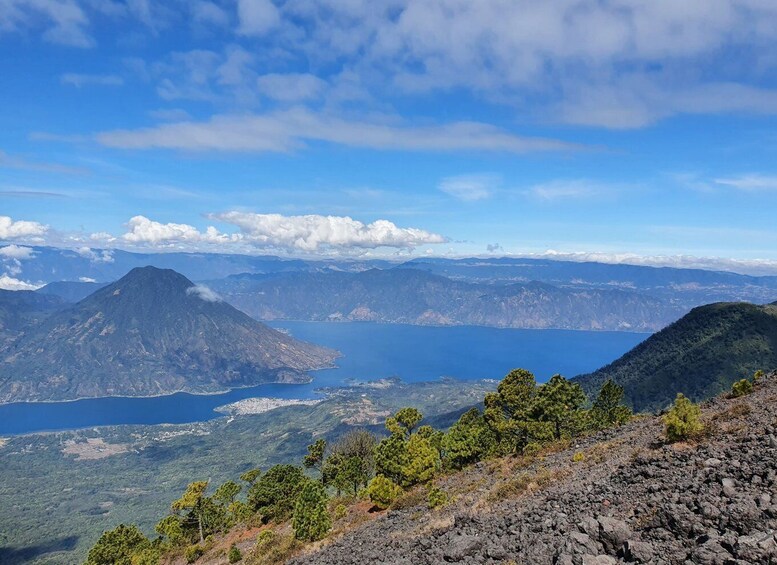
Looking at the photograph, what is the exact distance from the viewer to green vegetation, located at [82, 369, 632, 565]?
55.6 metres

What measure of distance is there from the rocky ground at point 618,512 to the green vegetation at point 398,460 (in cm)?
1070

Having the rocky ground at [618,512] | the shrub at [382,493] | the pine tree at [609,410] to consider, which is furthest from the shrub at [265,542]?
the pine tree at [609,410]

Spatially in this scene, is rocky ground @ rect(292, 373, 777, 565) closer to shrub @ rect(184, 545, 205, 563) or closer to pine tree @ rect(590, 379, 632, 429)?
pine tree @ rect(590, 379, 632, 429)

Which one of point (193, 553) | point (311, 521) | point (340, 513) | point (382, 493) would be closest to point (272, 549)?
point (311, 521)

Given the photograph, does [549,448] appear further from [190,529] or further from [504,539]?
[190,529]

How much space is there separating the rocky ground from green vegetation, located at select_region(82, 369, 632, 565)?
10.7 metres

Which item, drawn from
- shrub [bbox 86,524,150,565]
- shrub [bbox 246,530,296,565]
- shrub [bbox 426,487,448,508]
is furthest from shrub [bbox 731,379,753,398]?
shrub [bbox 86,524,150,565]

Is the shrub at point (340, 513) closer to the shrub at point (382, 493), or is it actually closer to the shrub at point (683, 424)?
the shrub at point (382, 493)

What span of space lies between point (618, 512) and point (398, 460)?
43.8 meters

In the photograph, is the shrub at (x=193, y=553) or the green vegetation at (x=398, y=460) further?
the shrub at (x=193, y=553)

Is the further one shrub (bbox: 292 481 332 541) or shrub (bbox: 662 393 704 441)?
shrub (bbox: 292 481 332 541)

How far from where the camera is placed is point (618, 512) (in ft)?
81.7

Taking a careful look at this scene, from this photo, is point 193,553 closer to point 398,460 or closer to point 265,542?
point 265,542

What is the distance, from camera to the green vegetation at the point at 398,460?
55.6 m
